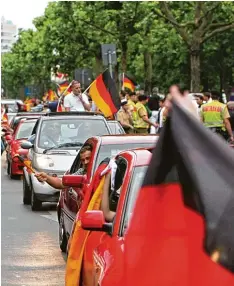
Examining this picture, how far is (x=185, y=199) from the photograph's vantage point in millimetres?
4055

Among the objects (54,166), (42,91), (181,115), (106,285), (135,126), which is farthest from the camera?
(42,91)

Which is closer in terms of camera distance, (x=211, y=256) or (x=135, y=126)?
(x=211, y=256)

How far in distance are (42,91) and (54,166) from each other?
3424 inches

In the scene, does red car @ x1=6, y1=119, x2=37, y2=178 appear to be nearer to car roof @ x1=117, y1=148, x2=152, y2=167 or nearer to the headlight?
the headlight

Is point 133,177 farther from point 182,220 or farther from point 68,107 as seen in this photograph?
point 68,107

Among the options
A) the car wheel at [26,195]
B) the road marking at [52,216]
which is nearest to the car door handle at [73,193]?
the road marking at [52,216]

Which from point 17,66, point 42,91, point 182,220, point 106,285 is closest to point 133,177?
point 106,285

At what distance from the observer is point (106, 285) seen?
19.5 ft

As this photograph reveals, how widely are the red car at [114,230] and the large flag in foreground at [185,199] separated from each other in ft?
5.50

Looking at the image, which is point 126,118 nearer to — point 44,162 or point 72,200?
point 44,162

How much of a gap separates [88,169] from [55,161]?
5853 mm

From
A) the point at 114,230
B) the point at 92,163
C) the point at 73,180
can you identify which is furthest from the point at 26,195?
the point at 114,230

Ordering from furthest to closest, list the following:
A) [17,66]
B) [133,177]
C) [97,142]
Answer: [17,66]
[97,142]
[133,177]

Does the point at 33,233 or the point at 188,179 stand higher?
the point at 188,179
